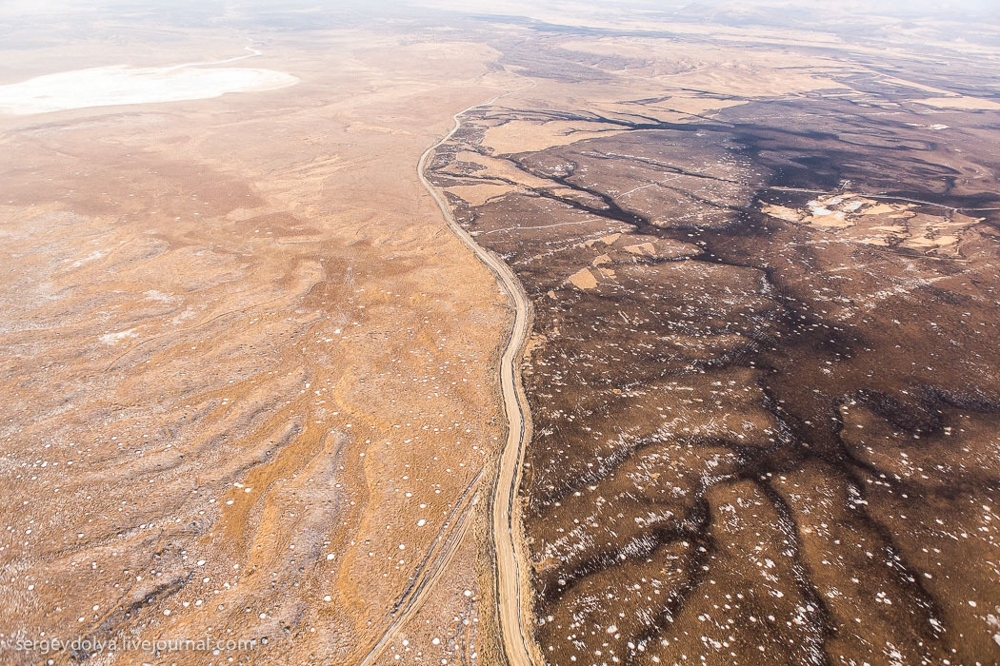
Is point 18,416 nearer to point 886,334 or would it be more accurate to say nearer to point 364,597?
point 364,597

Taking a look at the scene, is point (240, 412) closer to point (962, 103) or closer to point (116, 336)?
point (116, 336)

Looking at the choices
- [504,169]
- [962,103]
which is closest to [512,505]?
[504,169]

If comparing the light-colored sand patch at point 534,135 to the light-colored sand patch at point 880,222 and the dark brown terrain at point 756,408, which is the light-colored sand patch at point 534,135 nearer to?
the dark brown terrain at point 756,408

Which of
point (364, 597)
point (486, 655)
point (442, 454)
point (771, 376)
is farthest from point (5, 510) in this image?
point (771, 376)

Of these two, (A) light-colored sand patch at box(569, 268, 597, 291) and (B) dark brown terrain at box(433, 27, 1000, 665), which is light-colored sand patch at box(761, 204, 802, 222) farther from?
(A) light-colored sand patch at box(569, 268, 597, 291)

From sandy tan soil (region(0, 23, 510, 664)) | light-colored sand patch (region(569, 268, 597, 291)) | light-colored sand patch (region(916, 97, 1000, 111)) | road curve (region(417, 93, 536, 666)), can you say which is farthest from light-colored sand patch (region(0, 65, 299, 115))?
light-colored sand patch (region(916, 97, 1000, 111))

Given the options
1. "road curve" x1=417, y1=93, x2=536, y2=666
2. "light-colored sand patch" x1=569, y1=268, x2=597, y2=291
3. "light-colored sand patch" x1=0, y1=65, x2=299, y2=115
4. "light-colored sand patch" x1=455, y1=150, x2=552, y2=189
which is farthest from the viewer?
"light-colored sand patch" x1=0, y1=65, x2=299, y2=115

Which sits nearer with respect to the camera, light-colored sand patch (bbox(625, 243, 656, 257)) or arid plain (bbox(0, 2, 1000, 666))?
arid plain (bbox(0, 2, 1000, 666))
